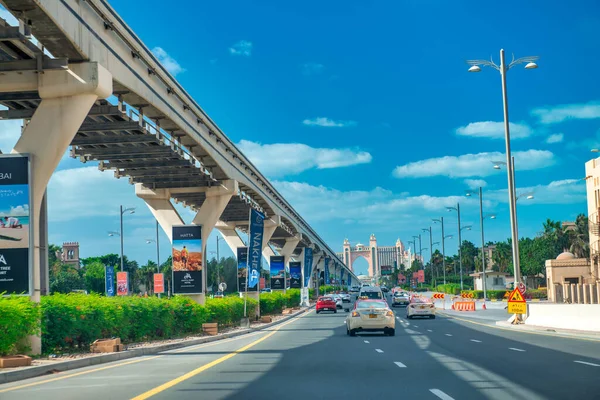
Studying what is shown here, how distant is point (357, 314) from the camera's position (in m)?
31.4

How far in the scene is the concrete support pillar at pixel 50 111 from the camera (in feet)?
70.0

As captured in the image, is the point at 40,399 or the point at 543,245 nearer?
the point at 40,399

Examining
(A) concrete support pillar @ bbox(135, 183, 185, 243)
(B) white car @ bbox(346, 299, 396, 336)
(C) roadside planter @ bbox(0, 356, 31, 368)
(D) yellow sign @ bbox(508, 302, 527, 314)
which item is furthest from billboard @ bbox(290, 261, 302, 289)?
(C) roadside planter @ bbox(0, 356, 31, 368)

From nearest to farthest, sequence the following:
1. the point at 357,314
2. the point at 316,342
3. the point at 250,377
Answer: the point at 250,377 < the point at 316,342 < the point at 357,314

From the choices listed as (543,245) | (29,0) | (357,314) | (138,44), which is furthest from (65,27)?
(543,245)

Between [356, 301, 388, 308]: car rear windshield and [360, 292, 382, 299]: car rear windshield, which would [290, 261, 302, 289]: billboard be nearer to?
[360, 292, 382, 299]: car rear windshield

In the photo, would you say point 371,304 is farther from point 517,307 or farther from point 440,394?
point 440,394

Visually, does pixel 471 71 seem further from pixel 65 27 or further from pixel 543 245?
pixel 543 245

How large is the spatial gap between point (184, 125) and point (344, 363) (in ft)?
56.9

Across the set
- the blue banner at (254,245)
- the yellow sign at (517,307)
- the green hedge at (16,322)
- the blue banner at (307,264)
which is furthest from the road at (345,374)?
the blue banner at (307,264)

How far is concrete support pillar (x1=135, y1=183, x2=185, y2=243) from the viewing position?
4400 centimetres

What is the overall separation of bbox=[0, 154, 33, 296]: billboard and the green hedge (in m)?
1.18

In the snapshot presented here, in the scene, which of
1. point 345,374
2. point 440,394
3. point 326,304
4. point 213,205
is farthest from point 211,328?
point 326,304

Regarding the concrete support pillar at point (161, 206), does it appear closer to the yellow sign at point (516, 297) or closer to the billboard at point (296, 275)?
the yellow sign at point (516, 297)
